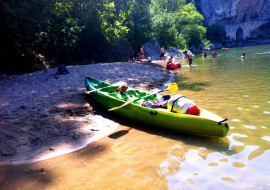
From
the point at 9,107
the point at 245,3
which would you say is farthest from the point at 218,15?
the point at 9,107

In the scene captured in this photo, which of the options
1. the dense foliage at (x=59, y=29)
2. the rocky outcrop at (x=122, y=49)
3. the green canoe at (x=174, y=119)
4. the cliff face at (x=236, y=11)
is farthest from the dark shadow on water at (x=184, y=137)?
the cliff face at (x=236, y=11)

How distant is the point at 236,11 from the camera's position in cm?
6819

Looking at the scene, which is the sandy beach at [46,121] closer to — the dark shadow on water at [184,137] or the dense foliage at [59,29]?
the dark shadow on water at [184,137]

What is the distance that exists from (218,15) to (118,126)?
7516 centimetres

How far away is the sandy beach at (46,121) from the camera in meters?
4.54

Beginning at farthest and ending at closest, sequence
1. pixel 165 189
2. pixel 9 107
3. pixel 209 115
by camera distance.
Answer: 1. pixel 9 107
2. pixel 209 115
3. pixel 165 189

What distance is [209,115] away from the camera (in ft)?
16.0

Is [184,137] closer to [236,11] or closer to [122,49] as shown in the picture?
[122,49]

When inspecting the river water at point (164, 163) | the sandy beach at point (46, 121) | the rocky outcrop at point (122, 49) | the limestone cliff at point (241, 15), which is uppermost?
the limestone cliff at point (241, 15)

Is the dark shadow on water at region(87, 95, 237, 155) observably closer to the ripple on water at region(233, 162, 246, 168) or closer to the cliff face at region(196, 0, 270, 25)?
the ripple on water at region(233, 162, 246, 168)

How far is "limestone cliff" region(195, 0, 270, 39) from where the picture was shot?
67438 millimetres

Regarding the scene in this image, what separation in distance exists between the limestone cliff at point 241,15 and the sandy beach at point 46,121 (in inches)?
2808

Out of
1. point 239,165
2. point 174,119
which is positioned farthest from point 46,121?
point 239,165

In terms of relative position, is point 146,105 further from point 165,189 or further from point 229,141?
point 165,189
